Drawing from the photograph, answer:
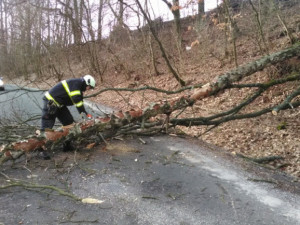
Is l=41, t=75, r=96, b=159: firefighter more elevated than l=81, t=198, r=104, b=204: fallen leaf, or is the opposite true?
l=41, t=75, r=96, b=159: firefighter

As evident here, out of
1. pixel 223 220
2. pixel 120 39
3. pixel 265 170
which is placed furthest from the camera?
pixel 120 39

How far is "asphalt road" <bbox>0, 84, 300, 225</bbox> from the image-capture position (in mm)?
3393

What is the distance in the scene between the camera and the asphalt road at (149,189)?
339cm

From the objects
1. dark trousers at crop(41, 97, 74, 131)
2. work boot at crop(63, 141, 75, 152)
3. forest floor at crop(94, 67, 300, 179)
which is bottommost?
forest floor at crop(94, 67, 300, 179)

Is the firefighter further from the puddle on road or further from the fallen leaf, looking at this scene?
the puddle on road

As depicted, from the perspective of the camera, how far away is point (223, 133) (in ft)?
23.4

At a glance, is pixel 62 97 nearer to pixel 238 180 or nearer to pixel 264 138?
pixel 238 180

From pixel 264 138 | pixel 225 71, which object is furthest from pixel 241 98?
pixel 225 71

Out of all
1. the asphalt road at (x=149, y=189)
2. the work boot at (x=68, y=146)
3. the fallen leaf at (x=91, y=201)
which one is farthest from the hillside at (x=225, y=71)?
the fallen leaf at (x=91, y=201)

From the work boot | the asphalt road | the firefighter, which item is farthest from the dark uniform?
the asphalt road

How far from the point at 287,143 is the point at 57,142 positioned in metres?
4.91

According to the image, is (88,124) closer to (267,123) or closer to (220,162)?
(220,162)

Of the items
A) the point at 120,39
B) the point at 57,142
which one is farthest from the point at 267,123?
the point at 120,39

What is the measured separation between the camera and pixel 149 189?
4113 millimetres
